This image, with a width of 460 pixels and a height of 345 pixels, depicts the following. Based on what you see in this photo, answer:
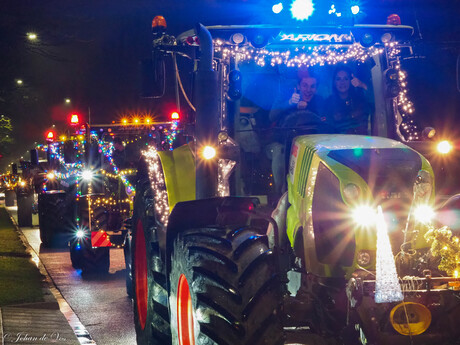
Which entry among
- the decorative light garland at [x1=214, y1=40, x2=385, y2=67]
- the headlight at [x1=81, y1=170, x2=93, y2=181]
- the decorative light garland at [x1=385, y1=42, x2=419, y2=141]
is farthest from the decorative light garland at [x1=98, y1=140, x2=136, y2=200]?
the decorative light garland at [x1=385, y1=42, x2=419, y2=141]

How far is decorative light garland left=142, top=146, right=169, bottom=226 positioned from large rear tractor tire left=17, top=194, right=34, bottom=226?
57.3 feet

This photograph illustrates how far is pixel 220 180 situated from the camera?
20.2 feet

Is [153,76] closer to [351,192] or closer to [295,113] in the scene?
[295,113]

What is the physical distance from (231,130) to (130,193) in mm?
6973

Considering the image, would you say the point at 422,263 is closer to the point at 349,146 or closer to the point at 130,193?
the point at 349,146

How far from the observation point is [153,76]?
5.94 metres

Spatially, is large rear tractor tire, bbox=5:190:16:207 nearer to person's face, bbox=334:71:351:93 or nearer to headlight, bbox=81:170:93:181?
headlight, bbox=81:170:93:181

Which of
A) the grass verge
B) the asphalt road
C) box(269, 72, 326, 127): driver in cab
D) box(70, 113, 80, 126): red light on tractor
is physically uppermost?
box(70, 113, 80, 126): red light on tractor

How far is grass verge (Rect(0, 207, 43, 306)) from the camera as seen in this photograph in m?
9.84

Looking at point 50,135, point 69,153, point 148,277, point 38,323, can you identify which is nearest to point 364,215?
point 148,277

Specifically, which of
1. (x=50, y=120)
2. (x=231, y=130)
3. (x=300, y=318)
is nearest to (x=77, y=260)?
(x=231, y=130)

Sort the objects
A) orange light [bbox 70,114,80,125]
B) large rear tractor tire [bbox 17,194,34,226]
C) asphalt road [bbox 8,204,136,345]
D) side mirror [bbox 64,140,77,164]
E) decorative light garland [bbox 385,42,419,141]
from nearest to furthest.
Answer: decorative light garland [bbox 385,42,419,141], asphalt road [bbox 8,204,136,345], side mirror [bbox 64,140,77,164], orange light [bbox 70,114,80,125], large rear tractor tire [bbox 17,194,34,226]

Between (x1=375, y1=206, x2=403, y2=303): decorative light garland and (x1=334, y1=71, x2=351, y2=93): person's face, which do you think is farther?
(x1=334, y1=71, x2=351, y2=93): person's face

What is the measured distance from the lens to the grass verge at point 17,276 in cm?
984
